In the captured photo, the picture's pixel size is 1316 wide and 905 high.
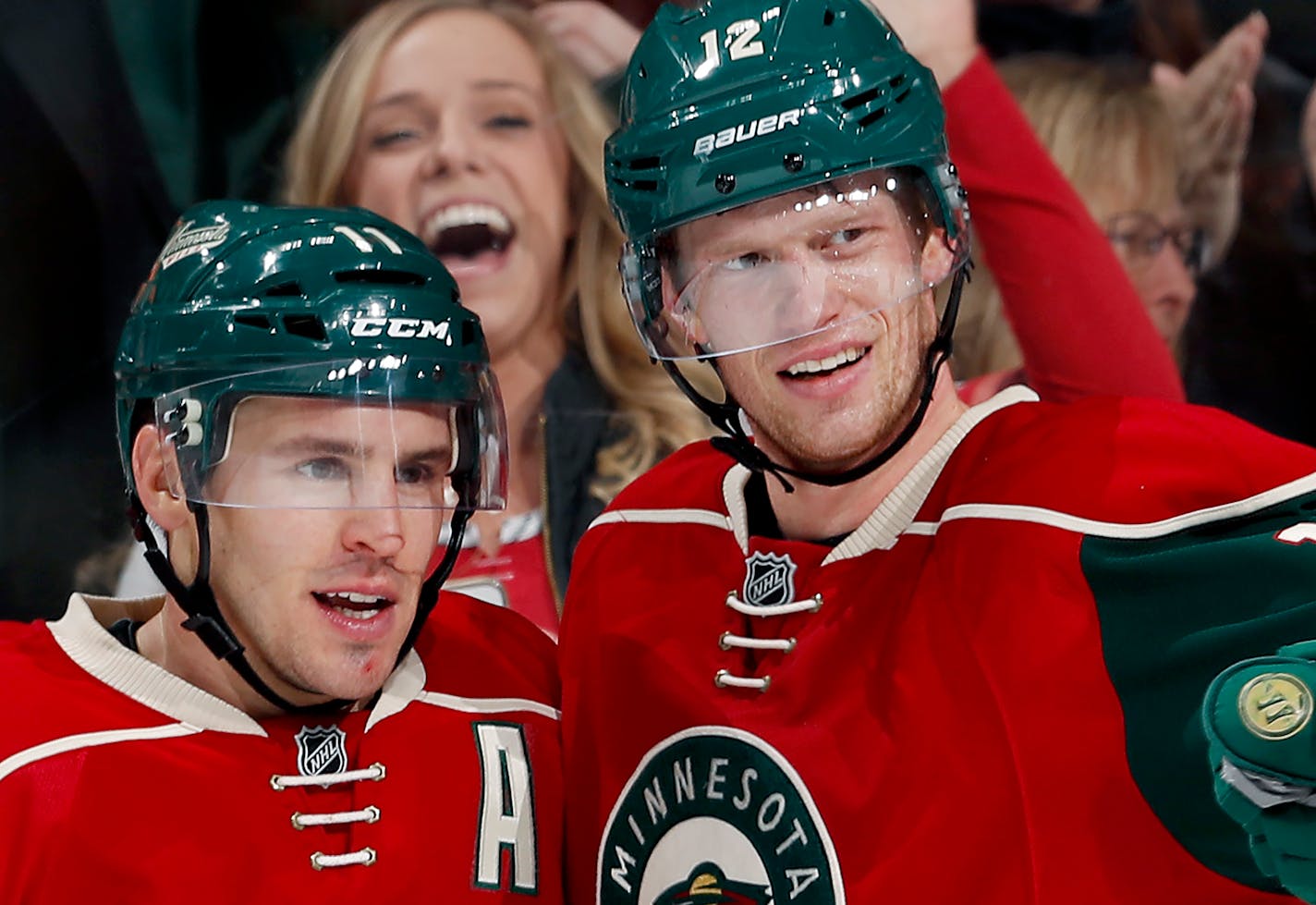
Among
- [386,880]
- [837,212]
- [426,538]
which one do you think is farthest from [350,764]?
[837,212]

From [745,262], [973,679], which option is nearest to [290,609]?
[745,262]

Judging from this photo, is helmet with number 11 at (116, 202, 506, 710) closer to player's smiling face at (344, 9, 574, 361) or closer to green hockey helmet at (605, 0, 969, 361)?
green hockey helmet at (605, 0, 969, 361)

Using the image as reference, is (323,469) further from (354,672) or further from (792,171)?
(792,171)

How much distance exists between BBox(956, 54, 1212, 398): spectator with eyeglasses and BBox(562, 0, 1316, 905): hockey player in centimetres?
105

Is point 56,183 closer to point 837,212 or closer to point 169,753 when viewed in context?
point 169,753

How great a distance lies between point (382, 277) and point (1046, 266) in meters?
1.37

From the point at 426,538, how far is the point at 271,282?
33 centimetres

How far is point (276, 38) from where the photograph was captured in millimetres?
2787

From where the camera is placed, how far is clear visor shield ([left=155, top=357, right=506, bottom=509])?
1.72 meters

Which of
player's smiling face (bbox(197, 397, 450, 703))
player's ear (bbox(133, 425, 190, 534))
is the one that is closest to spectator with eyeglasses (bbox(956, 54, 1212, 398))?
player's smiling face (bbox(197, 397, 450, 703))

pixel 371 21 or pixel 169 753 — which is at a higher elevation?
pixel 371 21

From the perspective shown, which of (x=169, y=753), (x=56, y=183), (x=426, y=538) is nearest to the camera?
(x=169, y=753)

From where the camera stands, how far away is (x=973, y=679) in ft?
5.18

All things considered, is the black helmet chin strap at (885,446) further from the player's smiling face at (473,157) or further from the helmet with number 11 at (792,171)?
the player's smiling face at (473,157)
